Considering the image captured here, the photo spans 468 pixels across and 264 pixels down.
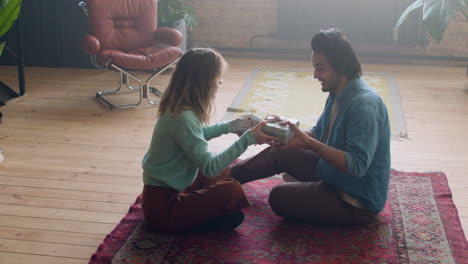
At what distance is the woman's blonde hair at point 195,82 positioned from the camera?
2.27 m

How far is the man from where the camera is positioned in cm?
223

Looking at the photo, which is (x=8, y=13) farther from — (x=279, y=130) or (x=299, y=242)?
(x=299, y=242)

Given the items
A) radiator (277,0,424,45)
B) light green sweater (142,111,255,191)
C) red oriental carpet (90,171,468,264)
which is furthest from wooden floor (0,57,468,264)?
radiator (277,0,424,45)

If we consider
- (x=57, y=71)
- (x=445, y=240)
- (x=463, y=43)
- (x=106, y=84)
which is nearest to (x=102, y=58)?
(x=106, y=84)

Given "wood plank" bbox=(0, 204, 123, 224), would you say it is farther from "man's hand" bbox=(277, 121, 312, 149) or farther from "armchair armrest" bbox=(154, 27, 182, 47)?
"armchair armrest" bbox=(154, 27, 182, 47)

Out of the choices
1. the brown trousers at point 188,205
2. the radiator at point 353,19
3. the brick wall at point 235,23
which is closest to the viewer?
the brown trousers at point 188,205

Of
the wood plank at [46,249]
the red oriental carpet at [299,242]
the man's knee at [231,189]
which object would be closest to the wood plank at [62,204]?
the red oriental carpet at [299,242]

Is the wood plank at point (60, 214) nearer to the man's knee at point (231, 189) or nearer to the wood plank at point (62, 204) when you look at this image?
the wood plank at point (62, 204)

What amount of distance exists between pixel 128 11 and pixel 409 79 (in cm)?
269

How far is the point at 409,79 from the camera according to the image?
5.50 meters

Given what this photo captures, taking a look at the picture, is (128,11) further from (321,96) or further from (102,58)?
(321,96)

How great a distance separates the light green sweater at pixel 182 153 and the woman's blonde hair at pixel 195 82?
4 cm

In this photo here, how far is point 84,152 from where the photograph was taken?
3420mm

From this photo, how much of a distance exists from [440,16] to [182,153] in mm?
3031
